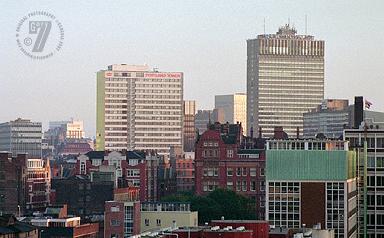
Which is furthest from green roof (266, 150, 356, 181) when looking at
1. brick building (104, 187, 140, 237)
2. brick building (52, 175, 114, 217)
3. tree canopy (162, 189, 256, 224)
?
brick building (52, 175, 114, 217)

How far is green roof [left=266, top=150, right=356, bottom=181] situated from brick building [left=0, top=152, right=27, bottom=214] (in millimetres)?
61724

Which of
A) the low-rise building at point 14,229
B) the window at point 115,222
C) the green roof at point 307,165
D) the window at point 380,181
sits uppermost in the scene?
the green roof at point 307,165

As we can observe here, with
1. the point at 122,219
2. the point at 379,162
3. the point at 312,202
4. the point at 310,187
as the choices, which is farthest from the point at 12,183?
the point at 310,187

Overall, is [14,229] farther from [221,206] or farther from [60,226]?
[221,206]

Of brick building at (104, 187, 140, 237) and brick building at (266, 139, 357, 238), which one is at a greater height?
brick building at (266, 139, 357, 238)

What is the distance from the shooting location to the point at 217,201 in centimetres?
16900

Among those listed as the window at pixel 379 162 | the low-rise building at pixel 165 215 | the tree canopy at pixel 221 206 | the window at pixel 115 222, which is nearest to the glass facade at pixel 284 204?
the window at pixel 379 162

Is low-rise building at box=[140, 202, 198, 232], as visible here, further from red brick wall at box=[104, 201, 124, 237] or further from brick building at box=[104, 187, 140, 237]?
red brick wall at box=[104, 201, 124, 237]

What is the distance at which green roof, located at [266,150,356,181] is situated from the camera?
382 feet

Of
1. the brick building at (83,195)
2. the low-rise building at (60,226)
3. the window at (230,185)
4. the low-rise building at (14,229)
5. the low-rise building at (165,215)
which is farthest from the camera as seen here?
the window at (230,185)

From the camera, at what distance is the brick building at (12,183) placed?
176000mm

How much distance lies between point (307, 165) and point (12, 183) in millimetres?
71430

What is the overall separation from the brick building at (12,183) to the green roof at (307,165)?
61.7m

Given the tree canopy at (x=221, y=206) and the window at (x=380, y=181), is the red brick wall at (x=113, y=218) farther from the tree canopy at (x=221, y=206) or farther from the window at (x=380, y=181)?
the window at (x=380, y=181)
